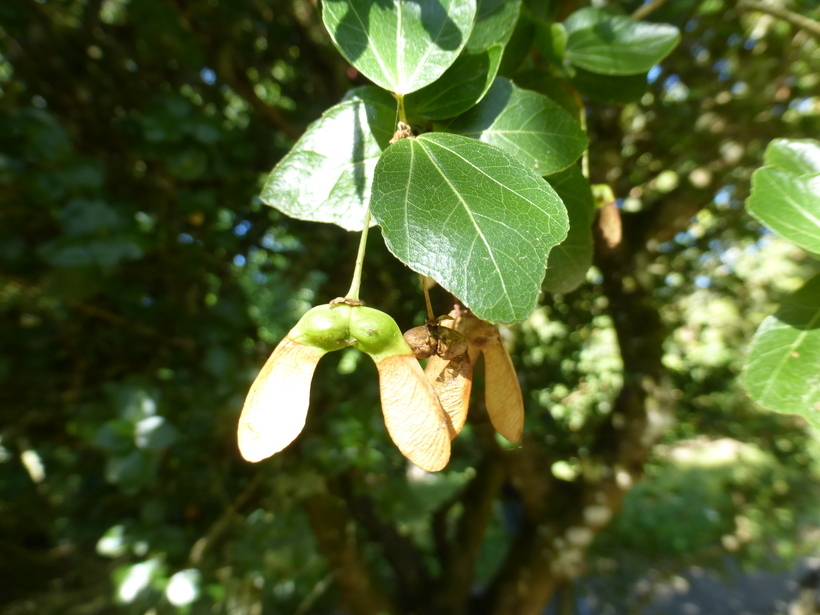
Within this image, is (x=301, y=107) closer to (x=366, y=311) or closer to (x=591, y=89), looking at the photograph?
(x=591, y=89)

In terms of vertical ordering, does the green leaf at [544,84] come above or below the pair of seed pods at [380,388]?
above

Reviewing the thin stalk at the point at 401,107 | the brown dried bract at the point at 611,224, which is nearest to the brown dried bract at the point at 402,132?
the thin stalk at the point at 401,107

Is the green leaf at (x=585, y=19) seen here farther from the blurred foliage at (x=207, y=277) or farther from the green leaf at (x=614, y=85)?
the blurred foliage at (x=207, y=277)

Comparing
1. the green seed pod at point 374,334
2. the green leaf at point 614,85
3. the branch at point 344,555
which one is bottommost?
the branch at point 344,555

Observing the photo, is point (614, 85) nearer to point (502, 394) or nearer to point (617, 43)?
point (617, 43)

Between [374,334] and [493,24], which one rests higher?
[493,24]

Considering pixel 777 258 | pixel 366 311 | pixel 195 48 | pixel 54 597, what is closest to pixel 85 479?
pixel 54 597

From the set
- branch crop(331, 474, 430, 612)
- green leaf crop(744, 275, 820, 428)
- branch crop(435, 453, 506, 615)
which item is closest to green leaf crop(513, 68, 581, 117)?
green leaf crop(744, 275, 820, 428)

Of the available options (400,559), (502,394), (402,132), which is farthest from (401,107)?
(400,559)

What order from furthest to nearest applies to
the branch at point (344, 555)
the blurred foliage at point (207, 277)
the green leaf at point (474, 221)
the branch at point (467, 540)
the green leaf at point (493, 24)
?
1. the branch at point (467, 540)
2. the branch at point (344, 555)
3. the blurred foliage at point (207, 277)
4. the green leaf at point (493, 24)
5. the green leaf at point (474, 221)
